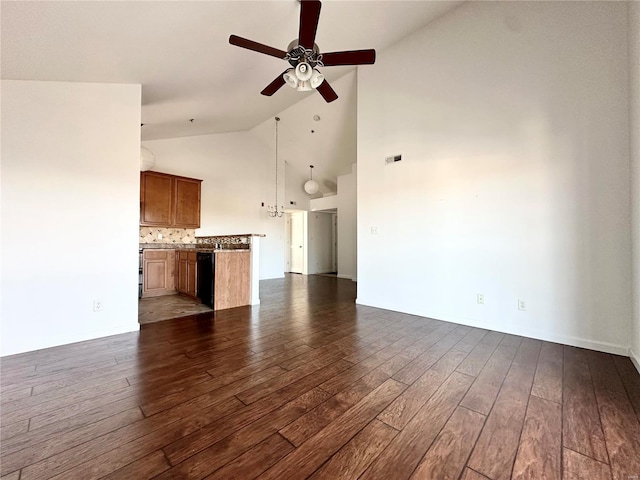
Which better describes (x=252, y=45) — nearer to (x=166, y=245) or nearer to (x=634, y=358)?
(x=634, y=358)

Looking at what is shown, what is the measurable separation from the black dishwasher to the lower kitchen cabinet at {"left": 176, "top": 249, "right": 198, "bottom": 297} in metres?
0.18

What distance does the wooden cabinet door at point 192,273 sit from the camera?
462cm

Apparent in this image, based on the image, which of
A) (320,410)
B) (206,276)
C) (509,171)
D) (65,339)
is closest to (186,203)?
(206,276)

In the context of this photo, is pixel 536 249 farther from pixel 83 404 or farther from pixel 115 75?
pixel 115 75

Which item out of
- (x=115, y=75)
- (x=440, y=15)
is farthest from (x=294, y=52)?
(x=440, y=15)

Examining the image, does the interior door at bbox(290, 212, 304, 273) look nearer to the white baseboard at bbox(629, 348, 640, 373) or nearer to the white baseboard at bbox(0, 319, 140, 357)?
the white baseboard at bbox(0, 319, 140, 357)

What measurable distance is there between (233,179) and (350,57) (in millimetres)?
5078

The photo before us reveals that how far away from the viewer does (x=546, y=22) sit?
104 inches

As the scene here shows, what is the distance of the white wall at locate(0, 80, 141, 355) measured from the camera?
2344 mm

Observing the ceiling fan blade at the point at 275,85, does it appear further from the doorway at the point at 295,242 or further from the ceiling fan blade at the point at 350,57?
the doorway at the point at 295,242

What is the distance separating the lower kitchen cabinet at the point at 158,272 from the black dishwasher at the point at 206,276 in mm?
1161

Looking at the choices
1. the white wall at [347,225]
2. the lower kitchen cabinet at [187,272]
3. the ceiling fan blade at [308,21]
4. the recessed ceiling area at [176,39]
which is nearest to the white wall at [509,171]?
the recessed ceiling area at [176,39]

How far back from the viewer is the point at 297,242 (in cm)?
897

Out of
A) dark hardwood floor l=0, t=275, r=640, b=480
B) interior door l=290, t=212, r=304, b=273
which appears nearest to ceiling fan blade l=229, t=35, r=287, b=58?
dark hardwood floor l=0, t=275, r=640, b=480
